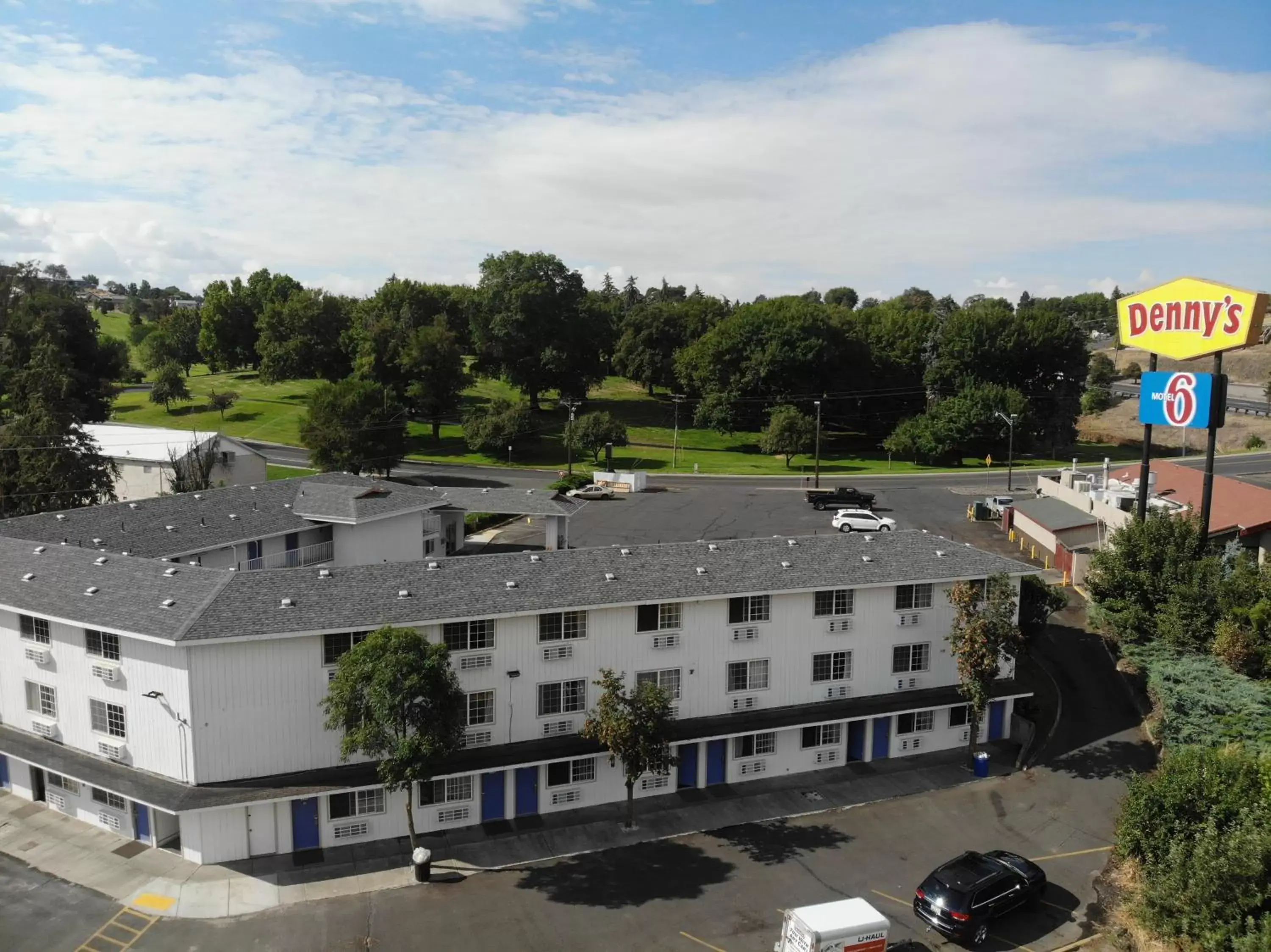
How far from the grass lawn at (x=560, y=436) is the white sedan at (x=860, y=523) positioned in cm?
3013

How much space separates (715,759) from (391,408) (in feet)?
249

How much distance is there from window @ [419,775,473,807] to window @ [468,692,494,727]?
203 centimetres

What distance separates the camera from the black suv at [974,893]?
2783cm

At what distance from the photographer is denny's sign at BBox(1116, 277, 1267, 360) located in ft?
150

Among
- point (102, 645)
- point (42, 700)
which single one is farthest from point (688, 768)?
point (42, 700)

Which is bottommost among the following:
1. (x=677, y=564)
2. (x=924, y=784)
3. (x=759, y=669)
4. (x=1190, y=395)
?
(x=924, y=784)

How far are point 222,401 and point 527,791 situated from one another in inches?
4085

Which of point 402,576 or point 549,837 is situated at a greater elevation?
point 402,576

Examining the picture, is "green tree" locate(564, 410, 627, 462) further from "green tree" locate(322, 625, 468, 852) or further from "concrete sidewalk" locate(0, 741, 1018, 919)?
"green tree" locate(322, 625, 468, 852)

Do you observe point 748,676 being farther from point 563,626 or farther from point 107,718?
point 107,718

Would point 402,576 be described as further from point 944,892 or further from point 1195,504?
point 1195,504

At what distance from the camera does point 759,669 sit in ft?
124

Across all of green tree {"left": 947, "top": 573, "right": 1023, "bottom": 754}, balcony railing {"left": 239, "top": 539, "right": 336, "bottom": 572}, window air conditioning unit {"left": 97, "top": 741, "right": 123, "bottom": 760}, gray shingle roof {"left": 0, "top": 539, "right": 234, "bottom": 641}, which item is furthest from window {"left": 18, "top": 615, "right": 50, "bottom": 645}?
green tree {"left": 947, "top": 573, "right": 1023, "bottom": 754}

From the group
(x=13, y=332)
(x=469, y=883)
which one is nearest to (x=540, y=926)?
(x=469, y=883)
